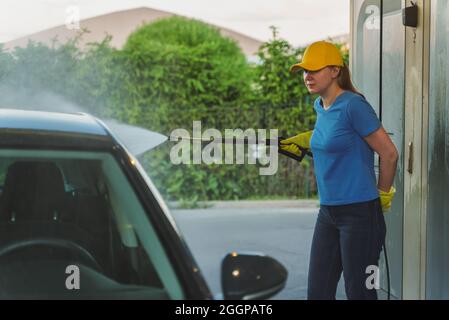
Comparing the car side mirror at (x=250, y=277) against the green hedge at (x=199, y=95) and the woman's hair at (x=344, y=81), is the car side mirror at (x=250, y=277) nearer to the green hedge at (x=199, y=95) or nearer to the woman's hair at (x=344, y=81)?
the woman's hair at (x=344, y=81)

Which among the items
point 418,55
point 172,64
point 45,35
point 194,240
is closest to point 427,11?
point 418,55

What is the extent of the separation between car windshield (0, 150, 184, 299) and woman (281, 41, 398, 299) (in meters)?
1.15

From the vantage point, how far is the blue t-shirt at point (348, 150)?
3.66 m

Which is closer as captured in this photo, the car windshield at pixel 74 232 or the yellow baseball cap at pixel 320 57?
the car windshield at pixel 74 232

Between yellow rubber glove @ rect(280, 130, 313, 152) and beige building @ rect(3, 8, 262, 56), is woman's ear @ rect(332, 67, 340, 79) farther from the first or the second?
beige building @ rect(3, 8, 262, 56)

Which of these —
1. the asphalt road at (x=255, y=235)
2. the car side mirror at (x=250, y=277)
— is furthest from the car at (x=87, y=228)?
the asphalt road at (x=255, y=235)

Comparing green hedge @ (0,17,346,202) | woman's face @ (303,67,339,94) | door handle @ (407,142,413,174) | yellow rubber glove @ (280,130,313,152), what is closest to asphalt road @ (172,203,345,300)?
green hedge @ (0,17,346,202)

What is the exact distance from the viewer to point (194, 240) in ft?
29.9

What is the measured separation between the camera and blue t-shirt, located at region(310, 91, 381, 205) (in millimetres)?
3660

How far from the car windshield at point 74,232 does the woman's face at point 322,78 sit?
1.24m

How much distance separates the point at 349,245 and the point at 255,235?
18.5 feet

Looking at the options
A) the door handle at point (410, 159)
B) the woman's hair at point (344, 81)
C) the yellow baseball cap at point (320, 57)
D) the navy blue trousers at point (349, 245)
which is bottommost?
the navy blue trousers at point (349, 245)
